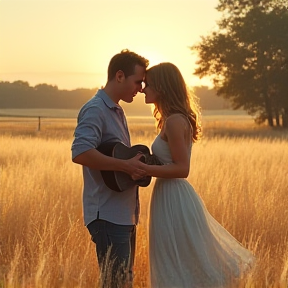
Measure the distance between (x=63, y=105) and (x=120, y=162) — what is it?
80676mm

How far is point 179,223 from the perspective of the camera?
4012 mm

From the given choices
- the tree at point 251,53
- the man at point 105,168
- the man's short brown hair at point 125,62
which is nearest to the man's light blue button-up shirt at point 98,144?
the man at point 105,168

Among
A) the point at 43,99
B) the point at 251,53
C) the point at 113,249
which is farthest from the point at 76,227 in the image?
the point at 43,99

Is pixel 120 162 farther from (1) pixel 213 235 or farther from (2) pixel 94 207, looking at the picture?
(1) pixel 213 235

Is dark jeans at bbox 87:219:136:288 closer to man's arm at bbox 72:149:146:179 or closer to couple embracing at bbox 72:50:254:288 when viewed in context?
couple embracing at bbox 72:50:254:288

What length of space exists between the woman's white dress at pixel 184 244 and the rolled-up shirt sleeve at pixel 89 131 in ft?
1.58

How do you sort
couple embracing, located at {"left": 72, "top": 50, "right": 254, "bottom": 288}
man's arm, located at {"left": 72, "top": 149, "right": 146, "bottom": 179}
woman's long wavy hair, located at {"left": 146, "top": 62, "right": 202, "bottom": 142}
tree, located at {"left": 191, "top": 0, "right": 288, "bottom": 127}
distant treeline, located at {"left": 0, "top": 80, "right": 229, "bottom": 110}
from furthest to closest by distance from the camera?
1. distant treeline, located at {"left": 0, "top": 80, "right": 229, "bottom": 110}
2. tree, located at {"left": 191, "top": 0, "right": 288, "bottom": 127}
3. woman's long wavy hair, located at {"left": 146, "top": 62, "right": 202, "bottom": 142}
4. couple embracing, located at {"left": 72, "top": 50, "right": 254, "bottom": 288}
5. man's arm, located at {"left": 72, "top": 149, "right": 146, "bottom": 179}

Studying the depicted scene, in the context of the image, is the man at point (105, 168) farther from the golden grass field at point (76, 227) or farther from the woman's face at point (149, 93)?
the golden grass field at point (76, 227)

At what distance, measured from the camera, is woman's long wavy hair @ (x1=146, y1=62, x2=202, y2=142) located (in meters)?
3.83

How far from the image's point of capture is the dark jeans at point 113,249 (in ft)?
12.2

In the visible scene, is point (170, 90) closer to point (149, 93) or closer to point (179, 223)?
point (149, 93)

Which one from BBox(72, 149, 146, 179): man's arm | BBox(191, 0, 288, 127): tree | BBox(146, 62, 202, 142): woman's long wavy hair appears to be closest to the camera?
BBox(72, 149, 146, 179): man's arm

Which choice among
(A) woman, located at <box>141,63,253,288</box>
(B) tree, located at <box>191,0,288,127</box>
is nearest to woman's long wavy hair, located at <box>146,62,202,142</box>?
(A) woman, located at <box>141,63,253,288</box>

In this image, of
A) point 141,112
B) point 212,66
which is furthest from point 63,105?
point 212,66
